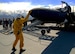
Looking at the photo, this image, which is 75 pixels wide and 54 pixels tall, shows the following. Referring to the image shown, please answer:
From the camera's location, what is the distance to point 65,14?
62.2ft

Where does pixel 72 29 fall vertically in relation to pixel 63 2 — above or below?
below

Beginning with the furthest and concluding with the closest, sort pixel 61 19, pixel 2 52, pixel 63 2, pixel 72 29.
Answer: pixel 72 29
pixel 63 2
pixel 61 19
pixel 2 52

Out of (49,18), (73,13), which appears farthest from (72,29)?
(49,18)

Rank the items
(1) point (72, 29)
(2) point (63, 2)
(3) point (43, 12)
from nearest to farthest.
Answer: (3) point (43, 12), (2) point (63, 2), (1) point (72, 29)

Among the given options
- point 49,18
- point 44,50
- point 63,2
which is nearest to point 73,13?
point 63,2

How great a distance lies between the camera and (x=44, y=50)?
447 inches

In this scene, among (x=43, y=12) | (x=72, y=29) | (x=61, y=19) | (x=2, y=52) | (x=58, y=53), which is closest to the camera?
(x=58, y=53)

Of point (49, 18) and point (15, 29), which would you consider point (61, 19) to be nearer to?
point (49, 18)

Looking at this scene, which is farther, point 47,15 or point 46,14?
point 47,15

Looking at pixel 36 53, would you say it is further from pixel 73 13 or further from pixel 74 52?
pixel 73 13

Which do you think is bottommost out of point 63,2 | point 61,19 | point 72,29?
point 72,29

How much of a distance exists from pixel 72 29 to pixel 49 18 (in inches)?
204

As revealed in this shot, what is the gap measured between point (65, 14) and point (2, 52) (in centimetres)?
923

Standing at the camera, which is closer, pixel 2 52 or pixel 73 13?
pixel 2 52
